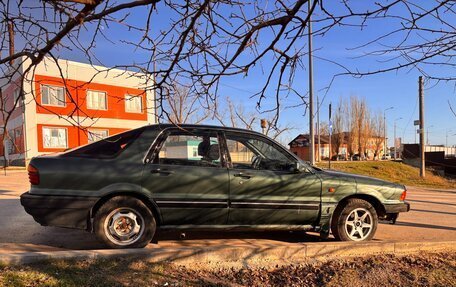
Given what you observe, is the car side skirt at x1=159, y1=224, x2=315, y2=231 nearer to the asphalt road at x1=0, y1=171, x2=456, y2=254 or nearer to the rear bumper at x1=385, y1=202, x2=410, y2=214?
the asphalt road at x1=0, y1=171, x2=456, y2=254

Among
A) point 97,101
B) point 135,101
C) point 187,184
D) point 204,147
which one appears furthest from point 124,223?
point 97,101

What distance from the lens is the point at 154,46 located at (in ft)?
11.8

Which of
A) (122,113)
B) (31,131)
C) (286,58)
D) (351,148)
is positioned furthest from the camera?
(351,148)

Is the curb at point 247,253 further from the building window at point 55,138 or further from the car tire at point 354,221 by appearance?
the building window at point 55,138

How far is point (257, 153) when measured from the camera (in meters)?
5.79

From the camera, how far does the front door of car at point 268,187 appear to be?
5309 millimetres

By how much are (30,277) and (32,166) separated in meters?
1.65

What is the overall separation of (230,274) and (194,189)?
129 centimetres

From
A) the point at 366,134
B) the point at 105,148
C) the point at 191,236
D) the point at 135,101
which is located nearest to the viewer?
the point at 105,148

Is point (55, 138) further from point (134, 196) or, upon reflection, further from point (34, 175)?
point (134, 196)

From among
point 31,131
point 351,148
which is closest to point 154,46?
point 31,131

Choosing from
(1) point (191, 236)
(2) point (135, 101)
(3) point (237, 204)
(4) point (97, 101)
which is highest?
(4) point (97, 101)

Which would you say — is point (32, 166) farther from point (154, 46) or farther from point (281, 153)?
point (281, 153)

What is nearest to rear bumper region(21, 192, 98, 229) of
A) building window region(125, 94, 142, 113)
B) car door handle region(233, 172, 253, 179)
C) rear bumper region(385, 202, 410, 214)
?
building window region(125, 94, 142, 113)
